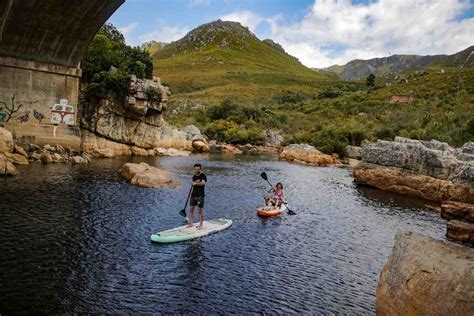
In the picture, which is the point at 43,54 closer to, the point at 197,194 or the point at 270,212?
the point at 197,194

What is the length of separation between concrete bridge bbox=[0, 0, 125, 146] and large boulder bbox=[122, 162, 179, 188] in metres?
12.5

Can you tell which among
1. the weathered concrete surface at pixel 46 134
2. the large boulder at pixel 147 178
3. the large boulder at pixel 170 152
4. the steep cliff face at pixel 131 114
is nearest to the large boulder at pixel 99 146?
the steep cliff face at pixel 131 114

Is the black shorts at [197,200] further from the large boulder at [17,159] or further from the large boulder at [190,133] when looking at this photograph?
the large boulder at [190,133]

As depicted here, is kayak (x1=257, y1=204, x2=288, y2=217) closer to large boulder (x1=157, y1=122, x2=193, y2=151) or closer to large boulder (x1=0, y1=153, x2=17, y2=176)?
large boulder (x1=0, y1=153, x2=17, y2=176)

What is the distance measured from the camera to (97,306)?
9.94 meters

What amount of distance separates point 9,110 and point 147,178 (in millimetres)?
15868

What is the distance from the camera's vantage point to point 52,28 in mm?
32375

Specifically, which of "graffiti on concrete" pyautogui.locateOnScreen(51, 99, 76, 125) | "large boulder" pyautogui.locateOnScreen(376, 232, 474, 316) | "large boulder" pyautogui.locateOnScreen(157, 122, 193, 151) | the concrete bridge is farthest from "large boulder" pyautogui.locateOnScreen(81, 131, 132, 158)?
"large boulder" pyautogui.locateOnScreen(376, 232, 474, 316)

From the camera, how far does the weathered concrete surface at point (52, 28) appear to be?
29.8 metres

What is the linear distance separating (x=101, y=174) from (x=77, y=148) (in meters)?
9.02

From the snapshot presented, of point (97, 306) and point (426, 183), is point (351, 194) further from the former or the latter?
point (97, 306)

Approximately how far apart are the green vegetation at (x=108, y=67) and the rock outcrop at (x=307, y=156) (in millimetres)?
18908

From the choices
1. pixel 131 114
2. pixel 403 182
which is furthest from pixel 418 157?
pixel 131 114

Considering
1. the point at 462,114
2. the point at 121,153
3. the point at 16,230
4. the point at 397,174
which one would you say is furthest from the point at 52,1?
the point at 462,114
